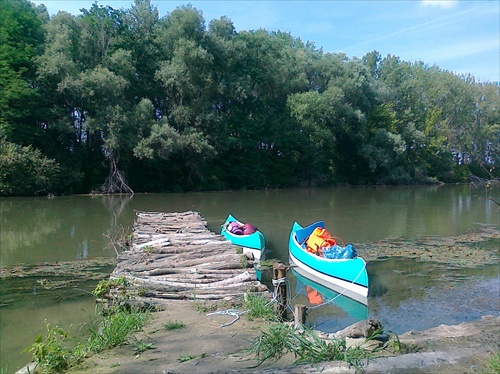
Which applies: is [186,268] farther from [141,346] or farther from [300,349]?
[300,349]

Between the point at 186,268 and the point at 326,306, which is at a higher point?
the point at 186,268

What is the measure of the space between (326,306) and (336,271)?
0.98m

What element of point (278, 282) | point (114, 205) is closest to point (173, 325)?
point (278, 282)

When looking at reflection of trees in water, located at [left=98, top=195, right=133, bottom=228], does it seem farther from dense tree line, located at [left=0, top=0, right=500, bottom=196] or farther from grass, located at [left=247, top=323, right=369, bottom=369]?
grass, located at [left=247, top=323, right=369, bottom=369]

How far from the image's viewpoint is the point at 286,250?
14.1 meters

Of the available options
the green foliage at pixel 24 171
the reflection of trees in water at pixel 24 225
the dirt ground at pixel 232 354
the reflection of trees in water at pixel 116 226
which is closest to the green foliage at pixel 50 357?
the dirt ground at pixel 232 354

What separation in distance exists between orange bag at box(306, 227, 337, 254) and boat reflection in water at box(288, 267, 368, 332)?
31.5 inches

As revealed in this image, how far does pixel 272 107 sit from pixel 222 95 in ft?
23.7

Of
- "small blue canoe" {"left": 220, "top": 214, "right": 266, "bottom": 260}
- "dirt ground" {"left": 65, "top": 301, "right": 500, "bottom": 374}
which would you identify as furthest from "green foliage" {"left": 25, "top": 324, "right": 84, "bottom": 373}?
"small blue canoe" {"left": 220, "top": 214, "right": 266, "bottom": 260}

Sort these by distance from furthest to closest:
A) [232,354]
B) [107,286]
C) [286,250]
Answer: [286,250]
[107,286]
[232,354]

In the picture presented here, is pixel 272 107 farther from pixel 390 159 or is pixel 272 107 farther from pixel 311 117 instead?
pixel 390 159

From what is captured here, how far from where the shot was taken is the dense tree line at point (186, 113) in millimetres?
31703

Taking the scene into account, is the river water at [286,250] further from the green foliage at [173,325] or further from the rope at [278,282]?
the green foliage at [173,325]

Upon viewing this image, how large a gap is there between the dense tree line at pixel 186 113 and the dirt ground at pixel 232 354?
27.1 m
